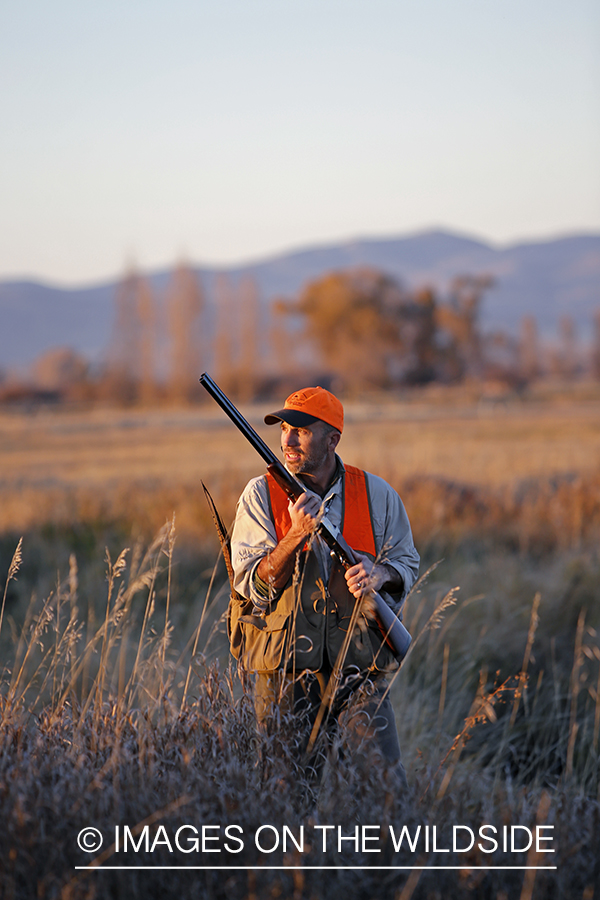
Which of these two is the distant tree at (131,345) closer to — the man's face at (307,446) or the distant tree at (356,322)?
the distant tree at (356,322)

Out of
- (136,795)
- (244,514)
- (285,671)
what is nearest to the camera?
(136,795)

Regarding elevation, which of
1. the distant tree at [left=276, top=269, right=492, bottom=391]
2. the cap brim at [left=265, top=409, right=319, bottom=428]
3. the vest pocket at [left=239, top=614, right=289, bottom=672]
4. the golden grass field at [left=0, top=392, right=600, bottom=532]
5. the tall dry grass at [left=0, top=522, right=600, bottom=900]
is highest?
the distant tree at [left=276, top=269, right=492, bottom=391]

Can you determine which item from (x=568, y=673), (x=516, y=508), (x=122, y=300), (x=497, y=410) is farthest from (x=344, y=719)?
(x=122, y=300)

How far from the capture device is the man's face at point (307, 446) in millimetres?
3467

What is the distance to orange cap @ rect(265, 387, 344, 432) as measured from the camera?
11.3 ft

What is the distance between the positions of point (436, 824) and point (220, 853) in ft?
2.40

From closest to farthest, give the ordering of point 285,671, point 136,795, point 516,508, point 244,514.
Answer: point 136,795
point 285,671
point 244,514
point 516,508

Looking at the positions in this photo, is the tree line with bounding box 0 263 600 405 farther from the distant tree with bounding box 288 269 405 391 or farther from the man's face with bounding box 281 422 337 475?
the man's face with bounding box 281 422 337 475

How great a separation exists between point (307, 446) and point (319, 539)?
388mm

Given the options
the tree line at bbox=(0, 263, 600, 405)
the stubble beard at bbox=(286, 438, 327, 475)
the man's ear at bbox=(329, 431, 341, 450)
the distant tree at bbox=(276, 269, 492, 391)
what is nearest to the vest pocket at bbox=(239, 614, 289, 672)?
the stubble beard at bbox=(286, 438, 327, 475)

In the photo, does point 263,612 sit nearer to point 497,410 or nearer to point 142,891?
point 142,891

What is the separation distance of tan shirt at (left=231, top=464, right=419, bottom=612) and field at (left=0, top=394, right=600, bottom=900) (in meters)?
0.26

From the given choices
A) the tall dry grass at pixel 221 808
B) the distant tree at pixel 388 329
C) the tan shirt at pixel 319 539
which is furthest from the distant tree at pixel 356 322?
the tall dry grass at pixel 221 808

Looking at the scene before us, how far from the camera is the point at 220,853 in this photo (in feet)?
8.21
